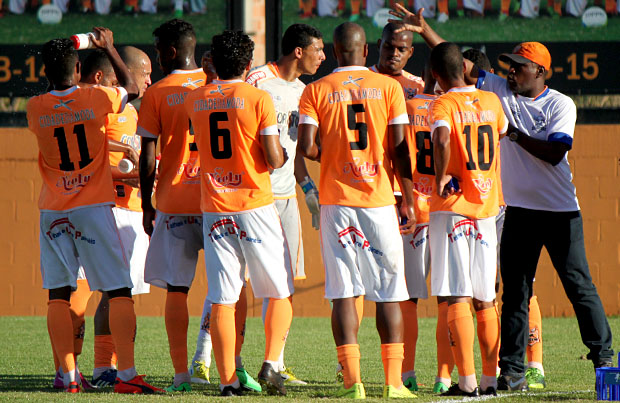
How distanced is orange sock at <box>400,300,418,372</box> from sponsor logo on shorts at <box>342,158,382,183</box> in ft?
3.46

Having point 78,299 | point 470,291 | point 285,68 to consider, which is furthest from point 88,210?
point 470,291

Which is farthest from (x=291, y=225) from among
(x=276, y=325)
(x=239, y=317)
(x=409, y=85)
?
(x=409, y=85)

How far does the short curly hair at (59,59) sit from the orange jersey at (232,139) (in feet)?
2.75

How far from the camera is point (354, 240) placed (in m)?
5.14

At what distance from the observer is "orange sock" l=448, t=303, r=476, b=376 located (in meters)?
5.18

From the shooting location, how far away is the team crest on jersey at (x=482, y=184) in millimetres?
5273

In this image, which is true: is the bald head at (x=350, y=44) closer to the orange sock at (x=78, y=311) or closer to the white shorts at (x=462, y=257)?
the white shorts at (x=462, y=257)

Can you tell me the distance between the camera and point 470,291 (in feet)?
17.2

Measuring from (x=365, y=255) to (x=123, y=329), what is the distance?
58.3 inches

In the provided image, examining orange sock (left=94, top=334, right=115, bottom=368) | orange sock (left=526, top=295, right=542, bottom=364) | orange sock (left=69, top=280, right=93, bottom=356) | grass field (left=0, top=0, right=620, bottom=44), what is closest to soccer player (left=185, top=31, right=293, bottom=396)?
orange sock (left=94, top=334, right=115, bottom=368)

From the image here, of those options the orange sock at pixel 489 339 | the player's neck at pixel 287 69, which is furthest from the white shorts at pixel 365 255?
the player's neck at pixel 287 69

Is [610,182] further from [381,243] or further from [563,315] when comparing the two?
[381,243]

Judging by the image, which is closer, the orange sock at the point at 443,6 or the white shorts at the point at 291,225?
the white shorts at the point at 291,225

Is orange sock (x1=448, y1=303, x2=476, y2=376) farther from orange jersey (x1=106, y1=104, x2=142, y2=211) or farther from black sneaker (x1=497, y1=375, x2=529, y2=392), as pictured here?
orange jersey (x1=106, y1=104, x2=142, y2=211)
